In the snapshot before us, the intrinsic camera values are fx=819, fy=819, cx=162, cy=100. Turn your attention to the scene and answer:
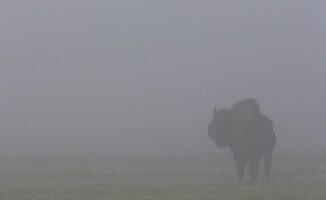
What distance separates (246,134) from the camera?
84.1 ft

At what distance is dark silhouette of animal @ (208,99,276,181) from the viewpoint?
993 inches

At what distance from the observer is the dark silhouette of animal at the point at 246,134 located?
82.8 ft

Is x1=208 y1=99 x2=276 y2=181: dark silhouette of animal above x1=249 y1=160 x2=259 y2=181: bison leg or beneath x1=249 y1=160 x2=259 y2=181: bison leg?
above

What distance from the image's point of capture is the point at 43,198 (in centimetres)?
1883

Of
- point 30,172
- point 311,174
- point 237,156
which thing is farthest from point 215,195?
point 30,172

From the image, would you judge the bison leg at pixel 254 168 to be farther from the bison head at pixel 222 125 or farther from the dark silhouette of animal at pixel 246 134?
the bison head at pixel 222 125

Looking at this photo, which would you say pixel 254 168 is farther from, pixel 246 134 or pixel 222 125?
pixel 222 125

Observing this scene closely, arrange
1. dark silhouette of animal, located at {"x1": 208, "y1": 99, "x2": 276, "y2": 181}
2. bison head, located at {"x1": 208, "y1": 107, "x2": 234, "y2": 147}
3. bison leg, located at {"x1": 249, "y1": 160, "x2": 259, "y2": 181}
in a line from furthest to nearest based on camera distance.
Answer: bison head, located at {"x1": 208, "y1": 107, "x2": 234, "y2": 147}, bison leg, located at {"x1": 249, "y1": 160, "x2": 259, "y2": 181}, dark silhouette of animal, located at {"x1": 208, "y1": 99, "x2": 276, "y2": 181}

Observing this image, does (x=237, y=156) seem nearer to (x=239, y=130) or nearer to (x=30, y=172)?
(x=239, y=130)

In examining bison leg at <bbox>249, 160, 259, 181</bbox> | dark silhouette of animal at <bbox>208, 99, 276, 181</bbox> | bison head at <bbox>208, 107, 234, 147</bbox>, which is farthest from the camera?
bison head at <bbox>208, 107, 234, 147</bbox>

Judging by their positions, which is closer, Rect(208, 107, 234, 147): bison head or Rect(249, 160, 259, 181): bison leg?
Rect(249, 160, 259, 181): bison leg

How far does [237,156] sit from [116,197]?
8.27m

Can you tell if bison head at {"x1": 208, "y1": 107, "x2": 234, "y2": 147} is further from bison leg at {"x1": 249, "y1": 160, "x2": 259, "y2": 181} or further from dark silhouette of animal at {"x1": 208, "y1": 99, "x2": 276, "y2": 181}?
bison leg at {"x1": 249, "y1": 160, "x2": 259, "y2": 181}

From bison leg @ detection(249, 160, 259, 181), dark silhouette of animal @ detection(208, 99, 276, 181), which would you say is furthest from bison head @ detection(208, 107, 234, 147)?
bison leg @ detection(249, 160, 259, 181)
